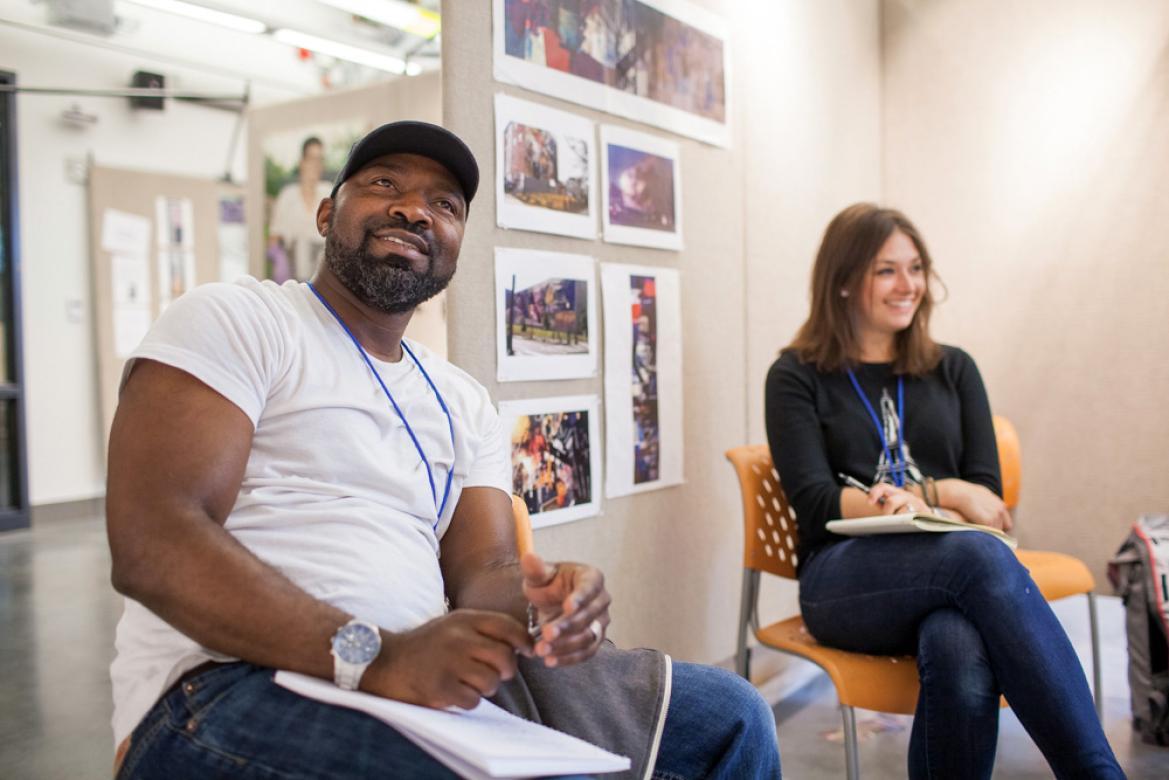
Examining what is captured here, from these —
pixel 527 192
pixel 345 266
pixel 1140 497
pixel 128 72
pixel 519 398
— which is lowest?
pixel 1140 497

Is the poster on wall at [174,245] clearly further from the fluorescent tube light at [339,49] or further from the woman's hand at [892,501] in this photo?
the woman's hand at [892,501]

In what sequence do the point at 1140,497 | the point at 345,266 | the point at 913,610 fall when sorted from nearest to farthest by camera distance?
1. the point at 345,266
2. the point at 913,610
3. the point at 1140,497

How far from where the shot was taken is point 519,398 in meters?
2.09

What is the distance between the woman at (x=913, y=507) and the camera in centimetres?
160

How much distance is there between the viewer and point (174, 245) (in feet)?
22.3

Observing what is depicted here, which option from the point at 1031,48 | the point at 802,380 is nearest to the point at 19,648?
the point at 802,380

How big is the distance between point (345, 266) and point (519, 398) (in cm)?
75

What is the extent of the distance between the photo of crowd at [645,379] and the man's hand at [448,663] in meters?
1.42

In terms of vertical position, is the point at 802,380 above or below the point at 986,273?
below

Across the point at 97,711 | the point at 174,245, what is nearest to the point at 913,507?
the point at 97,711

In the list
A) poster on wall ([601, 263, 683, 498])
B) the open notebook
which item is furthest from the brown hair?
the open notebook

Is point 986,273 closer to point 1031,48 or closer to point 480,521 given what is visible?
point 1031,48

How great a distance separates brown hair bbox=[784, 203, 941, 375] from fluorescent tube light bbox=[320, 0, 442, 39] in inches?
152

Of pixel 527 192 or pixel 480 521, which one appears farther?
pixel 527 192
